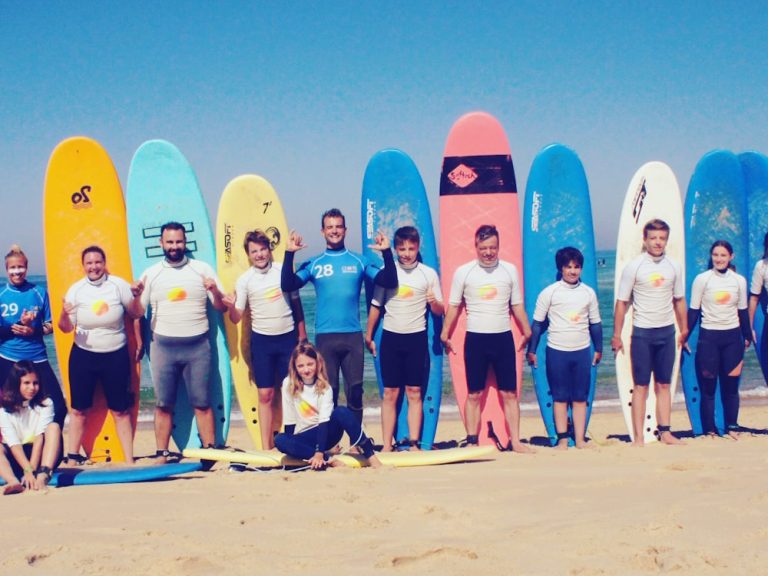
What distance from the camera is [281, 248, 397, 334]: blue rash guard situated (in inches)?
171

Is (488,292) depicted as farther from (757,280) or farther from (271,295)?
(757,280)

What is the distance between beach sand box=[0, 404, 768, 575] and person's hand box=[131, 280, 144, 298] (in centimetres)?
111

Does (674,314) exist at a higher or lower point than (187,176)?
lower

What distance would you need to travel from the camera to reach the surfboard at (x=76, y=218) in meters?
4.87

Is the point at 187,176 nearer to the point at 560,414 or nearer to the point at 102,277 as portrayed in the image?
the point at 102,277

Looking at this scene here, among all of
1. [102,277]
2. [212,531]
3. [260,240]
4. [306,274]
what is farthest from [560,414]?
[102,277]

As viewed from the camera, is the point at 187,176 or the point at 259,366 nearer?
the point at 259,366

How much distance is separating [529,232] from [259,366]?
6.54 feet

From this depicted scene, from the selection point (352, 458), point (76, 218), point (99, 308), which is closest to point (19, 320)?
point (99, 308)

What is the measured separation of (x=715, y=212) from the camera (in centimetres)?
516

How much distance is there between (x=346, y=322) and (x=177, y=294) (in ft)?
3.20

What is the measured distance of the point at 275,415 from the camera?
15.5 ft

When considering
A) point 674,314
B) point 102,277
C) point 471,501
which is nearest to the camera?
→ point 471,501

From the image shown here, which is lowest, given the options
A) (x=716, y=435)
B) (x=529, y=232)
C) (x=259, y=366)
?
(x=716, y=435)
